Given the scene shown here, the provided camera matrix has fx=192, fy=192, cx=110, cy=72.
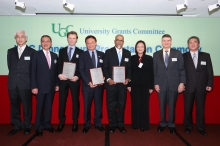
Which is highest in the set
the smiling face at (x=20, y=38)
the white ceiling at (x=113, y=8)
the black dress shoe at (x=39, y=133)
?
the white ceiling at (x=113, y=8)

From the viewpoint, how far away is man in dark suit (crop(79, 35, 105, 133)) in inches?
141

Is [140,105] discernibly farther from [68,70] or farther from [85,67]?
[68,70]

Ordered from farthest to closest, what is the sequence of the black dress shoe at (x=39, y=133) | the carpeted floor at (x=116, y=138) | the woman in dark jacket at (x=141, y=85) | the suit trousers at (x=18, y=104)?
1. the woman in dark jacket at (x=141, y=85)
2. the suit trousers at (x=18, y=104)
3. the black dress shoe at (x=39, y=133)
4. the carpeted floor at (x=116, y=138)

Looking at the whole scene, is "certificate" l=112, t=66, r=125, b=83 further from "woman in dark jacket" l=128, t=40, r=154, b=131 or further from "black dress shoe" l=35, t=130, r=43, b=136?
"black dress shoe" l=35, t=130, r=43, b=136

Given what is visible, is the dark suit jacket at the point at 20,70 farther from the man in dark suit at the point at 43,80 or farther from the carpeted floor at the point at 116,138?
the carpeted floor at the point at 116,138

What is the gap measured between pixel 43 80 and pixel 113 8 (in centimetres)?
209

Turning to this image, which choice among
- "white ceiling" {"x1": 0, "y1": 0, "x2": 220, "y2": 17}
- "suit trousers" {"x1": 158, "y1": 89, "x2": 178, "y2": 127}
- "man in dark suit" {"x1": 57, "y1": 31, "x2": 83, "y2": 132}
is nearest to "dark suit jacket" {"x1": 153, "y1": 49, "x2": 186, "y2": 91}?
"suit trousers" {"x1": 158, "y1": 89, "x2": 178, "y2": 127}

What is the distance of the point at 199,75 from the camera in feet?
12.0

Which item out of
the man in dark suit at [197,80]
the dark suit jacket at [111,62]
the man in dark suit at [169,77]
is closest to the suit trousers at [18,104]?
the dark suit jacket at [111,62]

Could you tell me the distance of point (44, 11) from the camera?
4340 mm

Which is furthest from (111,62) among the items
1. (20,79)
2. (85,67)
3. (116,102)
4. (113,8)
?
(20,79)

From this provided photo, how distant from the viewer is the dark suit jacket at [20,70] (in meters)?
3.53

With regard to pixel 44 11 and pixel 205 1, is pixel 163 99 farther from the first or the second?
pixel 44 11

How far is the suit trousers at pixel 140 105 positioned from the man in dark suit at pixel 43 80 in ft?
5.16
